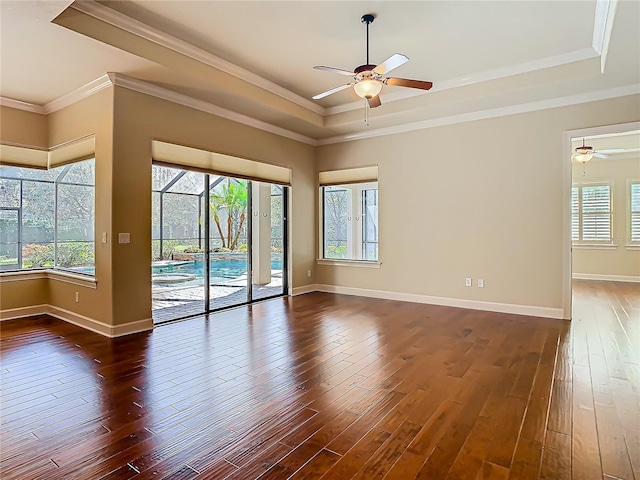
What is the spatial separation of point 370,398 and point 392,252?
403 cm

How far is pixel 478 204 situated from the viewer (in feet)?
19.0

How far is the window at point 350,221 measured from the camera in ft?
23.0

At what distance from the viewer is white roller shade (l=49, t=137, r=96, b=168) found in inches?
185

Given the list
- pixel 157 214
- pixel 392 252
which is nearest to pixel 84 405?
pixel 157 214

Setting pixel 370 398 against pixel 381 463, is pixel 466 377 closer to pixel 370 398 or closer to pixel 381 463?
pixel 370 398

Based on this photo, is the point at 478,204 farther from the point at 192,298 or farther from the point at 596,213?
the point at 596,213

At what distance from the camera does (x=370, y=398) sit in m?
2.79

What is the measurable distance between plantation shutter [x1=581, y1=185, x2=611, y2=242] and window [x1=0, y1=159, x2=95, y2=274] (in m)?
10.2

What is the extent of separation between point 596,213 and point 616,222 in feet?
1.41

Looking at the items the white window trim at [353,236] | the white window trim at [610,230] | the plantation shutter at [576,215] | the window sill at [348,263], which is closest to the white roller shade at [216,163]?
the white window trim at [353,236]

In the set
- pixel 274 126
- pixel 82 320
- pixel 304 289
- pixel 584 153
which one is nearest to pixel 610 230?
pixel 584 153

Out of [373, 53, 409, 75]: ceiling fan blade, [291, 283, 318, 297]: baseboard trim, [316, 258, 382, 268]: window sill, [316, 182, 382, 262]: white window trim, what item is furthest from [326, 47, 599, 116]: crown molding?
[291, 283, 318, 297]: baseboard trim

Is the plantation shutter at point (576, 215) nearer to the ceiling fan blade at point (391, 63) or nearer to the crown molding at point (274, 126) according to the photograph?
the crown molding at point (274, 126)

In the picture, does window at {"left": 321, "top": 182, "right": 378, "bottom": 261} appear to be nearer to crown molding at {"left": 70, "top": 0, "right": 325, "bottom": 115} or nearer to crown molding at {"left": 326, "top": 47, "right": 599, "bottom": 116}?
crown molding at {"left": 326, "top": 47, "right": 599, "bottom": 116}
